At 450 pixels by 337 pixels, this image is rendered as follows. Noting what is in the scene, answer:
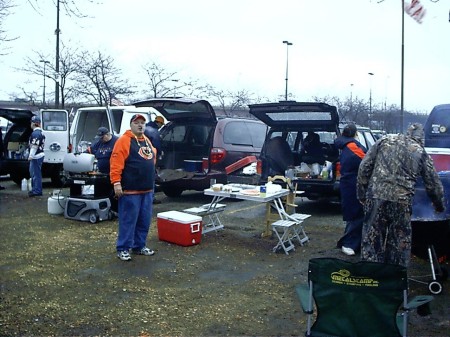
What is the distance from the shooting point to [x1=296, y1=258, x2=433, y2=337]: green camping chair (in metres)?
2.86

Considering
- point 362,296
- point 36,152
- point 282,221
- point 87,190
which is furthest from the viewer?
point 36,152

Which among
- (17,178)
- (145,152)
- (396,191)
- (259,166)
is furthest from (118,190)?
(17,178)

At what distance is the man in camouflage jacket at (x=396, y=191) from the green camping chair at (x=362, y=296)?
1.67m

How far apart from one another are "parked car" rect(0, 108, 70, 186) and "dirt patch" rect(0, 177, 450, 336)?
406 centimetres

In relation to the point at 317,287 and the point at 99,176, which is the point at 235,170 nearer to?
the point at 99,176

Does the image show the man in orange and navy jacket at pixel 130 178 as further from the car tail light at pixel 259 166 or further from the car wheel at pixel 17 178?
the car wheel at pixel 17 178

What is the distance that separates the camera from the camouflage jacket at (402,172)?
14.7 feet

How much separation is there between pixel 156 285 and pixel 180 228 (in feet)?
5.27

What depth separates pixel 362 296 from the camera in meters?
2.89

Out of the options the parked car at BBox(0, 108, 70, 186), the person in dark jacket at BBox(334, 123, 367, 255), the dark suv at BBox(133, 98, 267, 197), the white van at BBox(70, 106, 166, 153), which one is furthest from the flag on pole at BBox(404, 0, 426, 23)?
the parked car at BBox(0, 108, 70, 186)

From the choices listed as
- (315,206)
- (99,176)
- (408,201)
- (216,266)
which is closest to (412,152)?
(408,201)

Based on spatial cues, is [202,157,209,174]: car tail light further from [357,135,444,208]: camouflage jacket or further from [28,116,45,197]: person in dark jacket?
[357,135,444,208]: camouflage jacket

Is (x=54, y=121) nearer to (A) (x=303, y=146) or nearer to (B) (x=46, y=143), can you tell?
(B) (x=46, y=143)

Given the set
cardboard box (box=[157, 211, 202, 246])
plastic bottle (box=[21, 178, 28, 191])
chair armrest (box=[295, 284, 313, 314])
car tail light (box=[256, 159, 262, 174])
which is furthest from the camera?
plastic bottle (box=[21, 178, 28, 191])
